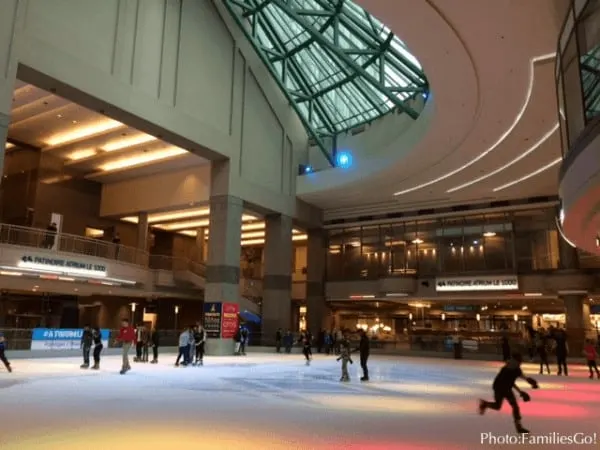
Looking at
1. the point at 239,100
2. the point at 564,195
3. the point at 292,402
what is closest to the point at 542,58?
the point at 564,195

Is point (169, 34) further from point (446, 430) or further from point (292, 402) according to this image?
point (446, 430)

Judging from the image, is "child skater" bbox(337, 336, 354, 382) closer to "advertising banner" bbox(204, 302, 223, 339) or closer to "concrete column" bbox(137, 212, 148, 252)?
"advertising banner" bbox(204, 302, 223, 339)

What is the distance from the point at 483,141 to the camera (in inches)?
955

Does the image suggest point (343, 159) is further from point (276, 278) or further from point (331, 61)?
point (276, 278)

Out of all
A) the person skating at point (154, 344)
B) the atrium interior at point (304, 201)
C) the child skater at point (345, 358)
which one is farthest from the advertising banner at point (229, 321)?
the child skater at point (345, 358)

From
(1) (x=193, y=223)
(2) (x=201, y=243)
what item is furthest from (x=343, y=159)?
(2) (x=201, y=243)

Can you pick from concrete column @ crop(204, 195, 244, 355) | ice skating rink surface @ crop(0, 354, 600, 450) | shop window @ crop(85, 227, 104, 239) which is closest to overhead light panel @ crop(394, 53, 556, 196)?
ice skating rink surface @ crop(0, 354, 600, 450)

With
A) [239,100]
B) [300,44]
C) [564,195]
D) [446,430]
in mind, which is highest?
[300,44]

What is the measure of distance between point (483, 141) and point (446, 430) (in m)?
18.9

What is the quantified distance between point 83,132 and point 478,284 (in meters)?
26.1

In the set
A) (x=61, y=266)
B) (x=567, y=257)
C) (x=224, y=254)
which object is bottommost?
(x=61, y=266)

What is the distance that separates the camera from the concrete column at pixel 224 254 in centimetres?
2848

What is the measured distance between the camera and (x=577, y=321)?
29859 millimetres

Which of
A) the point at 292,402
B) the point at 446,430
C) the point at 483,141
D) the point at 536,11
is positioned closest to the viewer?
the point at 446,430
